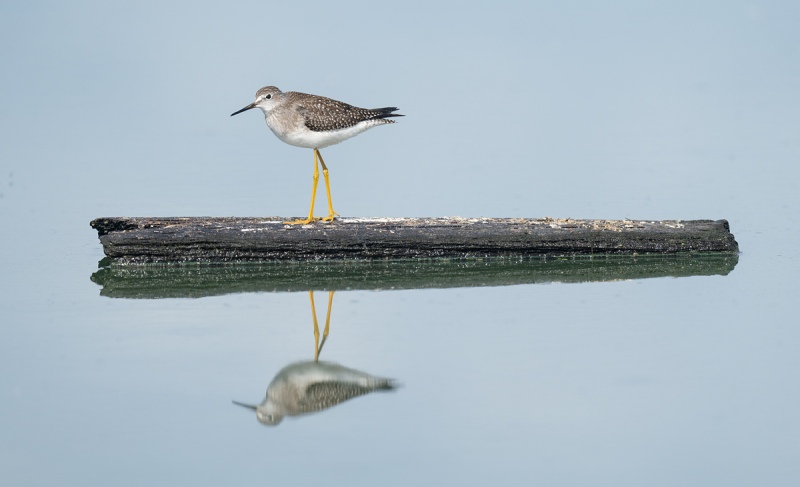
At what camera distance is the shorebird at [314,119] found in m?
13.4

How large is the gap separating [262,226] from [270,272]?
0.60 meters

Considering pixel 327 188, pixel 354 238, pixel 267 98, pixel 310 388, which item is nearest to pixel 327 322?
pixel 310 388

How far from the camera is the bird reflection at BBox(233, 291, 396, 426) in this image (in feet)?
28.5

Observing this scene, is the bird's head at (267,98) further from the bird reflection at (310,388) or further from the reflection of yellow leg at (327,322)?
the bird reflection at (310,388)

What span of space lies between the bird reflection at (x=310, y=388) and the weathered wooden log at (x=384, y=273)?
2765mm

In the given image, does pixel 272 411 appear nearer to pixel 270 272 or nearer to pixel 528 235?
pixel 270 272

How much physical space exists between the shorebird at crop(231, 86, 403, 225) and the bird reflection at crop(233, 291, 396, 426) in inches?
162

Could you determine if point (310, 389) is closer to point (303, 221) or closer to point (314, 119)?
point (303, 221)

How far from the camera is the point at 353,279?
12.5 m

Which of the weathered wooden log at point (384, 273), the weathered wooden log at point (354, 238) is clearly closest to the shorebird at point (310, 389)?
Answer: the weathered wooden log at point (384, 273)

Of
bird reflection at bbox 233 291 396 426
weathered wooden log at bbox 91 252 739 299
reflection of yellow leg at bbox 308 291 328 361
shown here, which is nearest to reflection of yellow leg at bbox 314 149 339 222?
weathered wooden log at bbox 91 252 739 299

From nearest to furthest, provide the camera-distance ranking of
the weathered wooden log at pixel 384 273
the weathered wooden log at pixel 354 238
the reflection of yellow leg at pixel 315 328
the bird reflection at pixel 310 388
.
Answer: the bird reflection at pixel 310 388
the reflection of yellow leg at pixel 315 328
the weathered wooden log at pixel 384 273
the weathered wooden log at pixel 354 238

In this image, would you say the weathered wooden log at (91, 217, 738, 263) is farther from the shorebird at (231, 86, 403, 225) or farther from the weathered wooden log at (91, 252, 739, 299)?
the shorebird at (231, 86, 403, 225)

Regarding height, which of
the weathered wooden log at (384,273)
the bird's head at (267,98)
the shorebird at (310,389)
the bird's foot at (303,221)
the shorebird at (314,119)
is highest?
the bird's head at (267,98)
